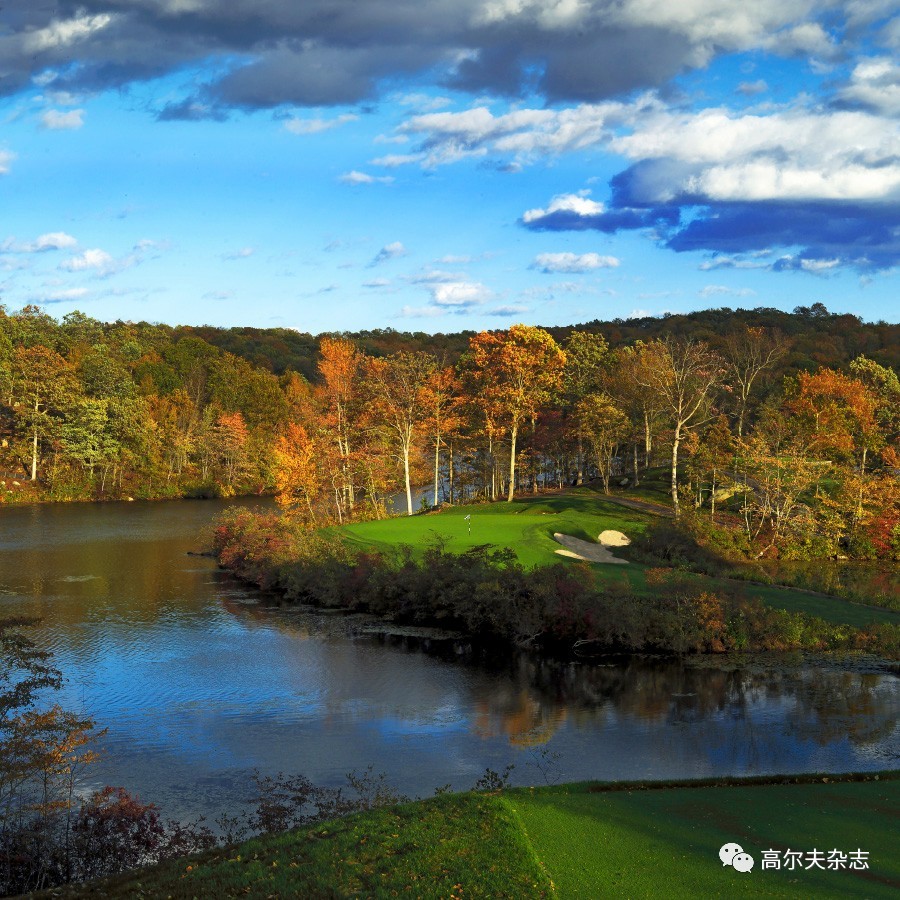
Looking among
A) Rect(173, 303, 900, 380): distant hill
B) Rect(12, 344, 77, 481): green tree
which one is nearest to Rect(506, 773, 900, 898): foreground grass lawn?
Rect(173, 303, 900, 380): distant hill

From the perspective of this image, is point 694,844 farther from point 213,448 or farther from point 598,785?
point 213,448

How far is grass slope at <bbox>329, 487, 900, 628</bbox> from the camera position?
1250 inches

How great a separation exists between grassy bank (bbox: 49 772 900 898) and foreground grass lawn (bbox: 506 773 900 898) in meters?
0.03

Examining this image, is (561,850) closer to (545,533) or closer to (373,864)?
(373,864)

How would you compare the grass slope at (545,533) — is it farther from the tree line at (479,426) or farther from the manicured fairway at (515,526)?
the tree line at (479,426)

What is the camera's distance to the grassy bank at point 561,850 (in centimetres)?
1136

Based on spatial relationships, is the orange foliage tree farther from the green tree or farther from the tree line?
the green tree

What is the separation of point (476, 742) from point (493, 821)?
754 cm

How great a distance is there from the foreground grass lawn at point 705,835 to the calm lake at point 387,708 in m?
3.52

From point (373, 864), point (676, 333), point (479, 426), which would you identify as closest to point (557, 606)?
point (373, 864)

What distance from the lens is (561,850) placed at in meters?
12.6

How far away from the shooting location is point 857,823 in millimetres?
13250

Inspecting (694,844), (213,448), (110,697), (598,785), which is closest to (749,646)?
(598,785)

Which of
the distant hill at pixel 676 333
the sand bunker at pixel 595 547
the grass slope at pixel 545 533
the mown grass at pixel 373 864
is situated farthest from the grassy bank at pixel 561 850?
the distant hill at pixel 676 333
